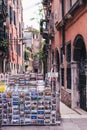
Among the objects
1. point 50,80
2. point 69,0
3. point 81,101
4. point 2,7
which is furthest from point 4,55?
point 50,80

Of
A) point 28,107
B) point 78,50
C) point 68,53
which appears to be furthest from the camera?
point 68,53

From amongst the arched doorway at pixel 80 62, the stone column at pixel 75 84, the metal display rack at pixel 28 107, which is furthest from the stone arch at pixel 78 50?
the metal display rack at pixel 28 107

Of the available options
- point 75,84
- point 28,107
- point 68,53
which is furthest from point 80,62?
point 28,107

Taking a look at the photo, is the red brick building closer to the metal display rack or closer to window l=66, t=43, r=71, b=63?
window l=66, t=43, r=71, b=63

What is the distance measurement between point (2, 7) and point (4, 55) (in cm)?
415

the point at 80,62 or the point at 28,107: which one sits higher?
the point at 80,62

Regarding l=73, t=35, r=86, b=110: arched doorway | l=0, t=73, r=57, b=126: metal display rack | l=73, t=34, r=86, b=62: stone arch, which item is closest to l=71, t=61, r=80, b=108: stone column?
l=73, t=35, r=86, b=110: arched doorway

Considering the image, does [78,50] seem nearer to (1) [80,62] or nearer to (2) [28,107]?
(1) [80,62]

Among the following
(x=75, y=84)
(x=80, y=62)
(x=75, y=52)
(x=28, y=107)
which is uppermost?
(x=75, y=52)

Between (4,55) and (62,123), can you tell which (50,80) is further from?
(4,55)

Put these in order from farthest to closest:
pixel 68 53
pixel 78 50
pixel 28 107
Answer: pixel 68 53 < pixel 78 50 < pixel 28 107

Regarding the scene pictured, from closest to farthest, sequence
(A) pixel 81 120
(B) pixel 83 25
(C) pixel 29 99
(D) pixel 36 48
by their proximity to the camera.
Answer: (C) pixel 29 99
(A) pixel 81 120
(B) pixel 83 25
(D) pixel 36 48

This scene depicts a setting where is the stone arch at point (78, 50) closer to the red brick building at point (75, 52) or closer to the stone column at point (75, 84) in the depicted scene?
the red brick building at point (75, 52)

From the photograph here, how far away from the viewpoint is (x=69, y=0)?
18172mm
